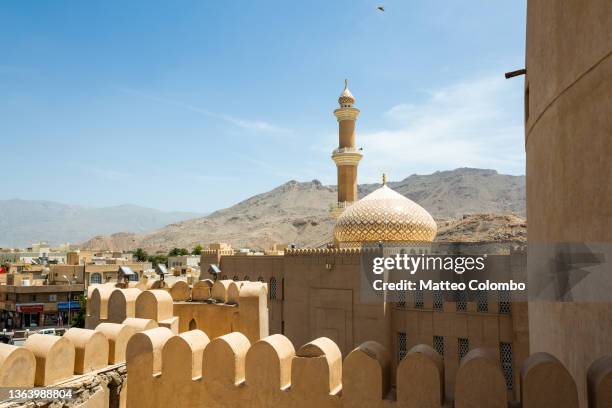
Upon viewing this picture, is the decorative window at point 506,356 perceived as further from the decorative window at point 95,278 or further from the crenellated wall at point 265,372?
the decorative window at point 95,278

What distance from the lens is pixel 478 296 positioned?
1334 cm

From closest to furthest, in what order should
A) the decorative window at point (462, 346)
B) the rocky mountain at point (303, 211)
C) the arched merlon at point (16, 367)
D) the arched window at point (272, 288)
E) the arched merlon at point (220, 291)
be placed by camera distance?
the arched merlon at point (16, 367)
the arched merlon at point (220, 291)
the decorative window at point (462, 346)
the arched window at point (272, 288)
the rocky mountain at point (303, 211)

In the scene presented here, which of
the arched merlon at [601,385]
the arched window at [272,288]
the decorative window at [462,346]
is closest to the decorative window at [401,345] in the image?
the decorative window at [462,346]

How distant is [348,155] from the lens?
22609 millimetres

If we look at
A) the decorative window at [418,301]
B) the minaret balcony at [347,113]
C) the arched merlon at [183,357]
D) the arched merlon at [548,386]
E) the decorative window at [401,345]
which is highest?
the minaret balcony at [347,113]

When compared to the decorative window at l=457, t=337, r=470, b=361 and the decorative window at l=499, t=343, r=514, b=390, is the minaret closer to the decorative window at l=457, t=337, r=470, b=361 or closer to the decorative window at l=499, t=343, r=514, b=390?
the decorative window at l=457, t=337, r=470, b=361

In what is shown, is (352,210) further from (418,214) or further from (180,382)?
(180,382)

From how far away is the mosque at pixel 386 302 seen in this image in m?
12.8

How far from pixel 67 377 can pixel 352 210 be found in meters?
13.7

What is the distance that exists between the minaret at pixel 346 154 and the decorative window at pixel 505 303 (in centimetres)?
1040

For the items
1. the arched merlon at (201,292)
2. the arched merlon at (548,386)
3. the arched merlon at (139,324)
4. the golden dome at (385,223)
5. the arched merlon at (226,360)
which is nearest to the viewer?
the arched merlon at (548,386)

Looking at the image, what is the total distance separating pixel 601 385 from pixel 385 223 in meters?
13.7

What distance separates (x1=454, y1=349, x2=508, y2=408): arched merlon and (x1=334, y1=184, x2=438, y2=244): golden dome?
1315 cm

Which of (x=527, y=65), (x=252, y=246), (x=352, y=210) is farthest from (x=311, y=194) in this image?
(x=527, y=65)
